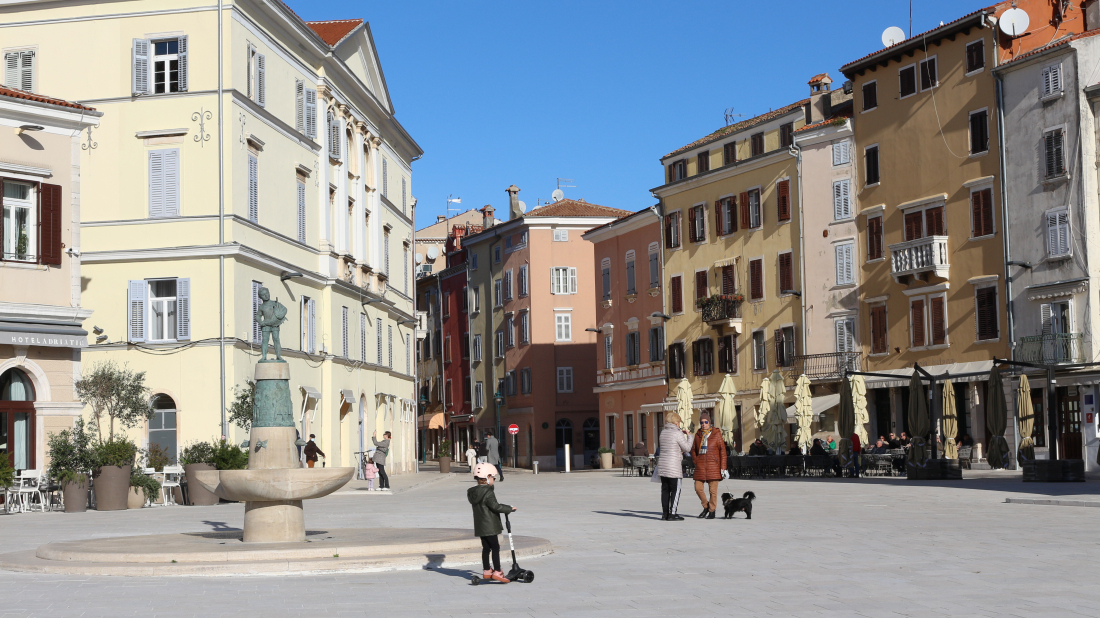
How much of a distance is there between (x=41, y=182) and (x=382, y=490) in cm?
1373

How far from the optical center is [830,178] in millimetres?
53094

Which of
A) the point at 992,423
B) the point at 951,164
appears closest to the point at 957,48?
the point at 951,164

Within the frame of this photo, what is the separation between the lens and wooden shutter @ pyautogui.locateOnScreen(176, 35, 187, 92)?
1496 inches

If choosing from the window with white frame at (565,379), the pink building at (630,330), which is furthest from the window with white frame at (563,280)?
the pink building at (630,330)

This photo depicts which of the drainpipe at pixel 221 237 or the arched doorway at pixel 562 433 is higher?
the drainpipe at pixel 221 237

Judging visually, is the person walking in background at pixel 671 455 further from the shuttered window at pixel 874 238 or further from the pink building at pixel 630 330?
the pink building at pixel 630 330

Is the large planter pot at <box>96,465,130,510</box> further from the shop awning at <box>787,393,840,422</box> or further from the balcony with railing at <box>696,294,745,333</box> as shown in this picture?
the balcony with railing at <box>696,294,745,333</box>

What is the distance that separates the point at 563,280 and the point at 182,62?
43.2m

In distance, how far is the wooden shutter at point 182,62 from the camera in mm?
38000

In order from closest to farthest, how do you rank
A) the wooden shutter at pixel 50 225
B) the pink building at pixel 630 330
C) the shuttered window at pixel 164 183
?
the wooden shutter at pixel 50 225 < the shuttered window at pixel 164 183 < the pink building at pixel 630 330

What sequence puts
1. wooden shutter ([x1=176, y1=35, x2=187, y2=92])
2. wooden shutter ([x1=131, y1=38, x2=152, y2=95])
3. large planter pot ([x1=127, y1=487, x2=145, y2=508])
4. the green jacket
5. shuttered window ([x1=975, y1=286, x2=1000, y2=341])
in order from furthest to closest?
shuttered window ([x1=975, y1=286, x2=1000, y2=341])
wooden shutter ([x1=131, y1=38, x2=152, y2=95])
wooden shutter ([x1=176, y1=35, x2=187, y2=92])
large planter pot ([x1=127, y1=487, x2=145, y2=508])
the green jacket

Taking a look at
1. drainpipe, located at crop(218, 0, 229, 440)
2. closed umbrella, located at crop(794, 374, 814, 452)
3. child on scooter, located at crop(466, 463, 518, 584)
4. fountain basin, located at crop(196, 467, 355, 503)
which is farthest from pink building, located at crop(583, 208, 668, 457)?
child on scooter, located at crop(466, 463, 518, 584)

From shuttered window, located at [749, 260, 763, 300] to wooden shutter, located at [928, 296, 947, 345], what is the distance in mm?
9952

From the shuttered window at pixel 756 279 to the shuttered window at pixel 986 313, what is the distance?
474 inches
